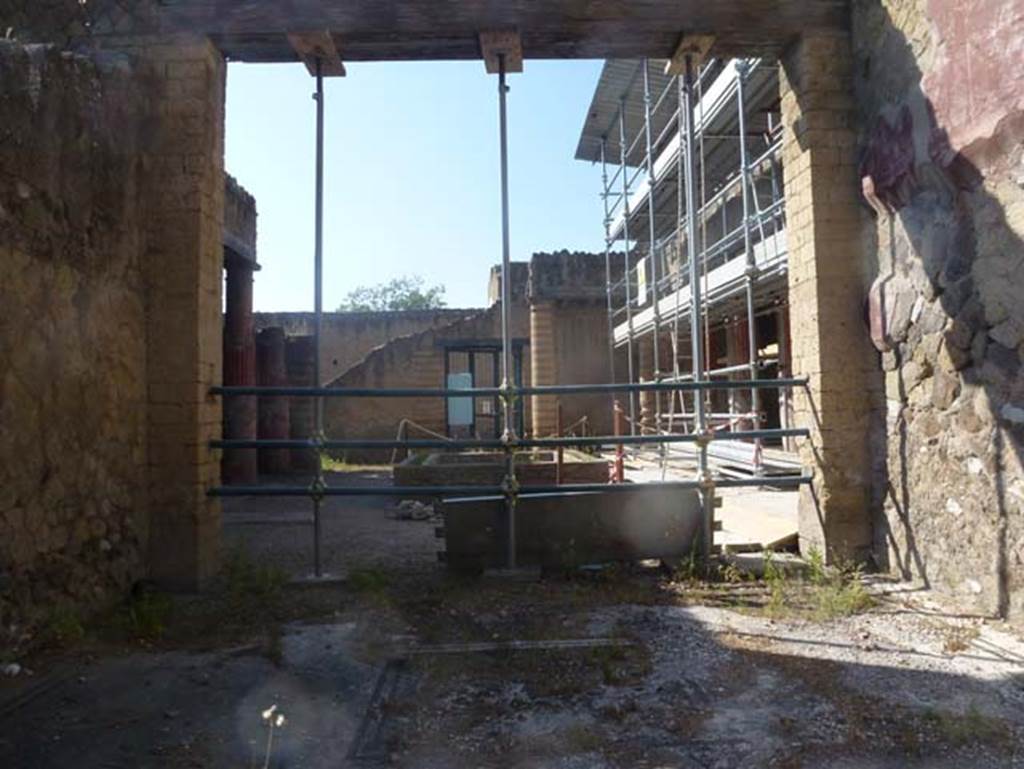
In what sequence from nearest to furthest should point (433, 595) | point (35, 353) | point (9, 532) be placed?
point (9, 532) → point (35, 353) → point (433, 595)

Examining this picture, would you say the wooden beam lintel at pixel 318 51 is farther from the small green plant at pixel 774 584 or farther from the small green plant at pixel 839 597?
the small green plant at pixel 839 597

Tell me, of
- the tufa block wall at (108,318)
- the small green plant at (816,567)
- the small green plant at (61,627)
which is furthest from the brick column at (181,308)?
the small green plant at (816,567)

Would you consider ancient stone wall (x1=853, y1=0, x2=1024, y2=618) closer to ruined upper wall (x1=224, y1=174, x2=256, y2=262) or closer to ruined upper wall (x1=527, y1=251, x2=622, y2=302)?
ruined upper wall (x1=224, y1=174, x2=256, y2=262)

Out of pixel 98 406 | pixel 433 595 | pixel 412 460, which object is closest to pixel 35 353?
pixel 98 406

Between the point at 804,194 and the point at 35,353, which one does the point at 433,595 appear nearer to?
the point at 35,353

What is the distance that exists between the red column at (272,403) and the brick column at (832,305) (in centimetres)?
994

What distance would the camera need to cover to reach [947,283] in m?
3.58

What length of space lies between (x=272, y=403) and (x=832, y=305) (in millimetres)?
10336

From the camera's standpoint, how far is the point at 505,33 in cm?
438

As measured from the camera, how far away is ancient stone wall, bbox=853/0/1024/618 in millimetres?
3168

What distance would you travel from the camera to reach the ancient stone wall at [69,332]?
2998mm

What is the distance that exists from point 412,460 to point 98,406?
6801 millimetres

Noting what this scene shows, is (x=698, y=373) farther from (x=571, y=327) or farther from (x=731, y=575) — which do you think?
(x=571, y=327)

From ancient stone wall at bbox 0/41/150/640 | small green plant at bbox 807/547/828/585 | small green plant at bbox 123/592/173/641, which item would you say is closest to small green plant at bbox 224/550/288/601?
Answer: small green plant at bbox 123/592/173/641
